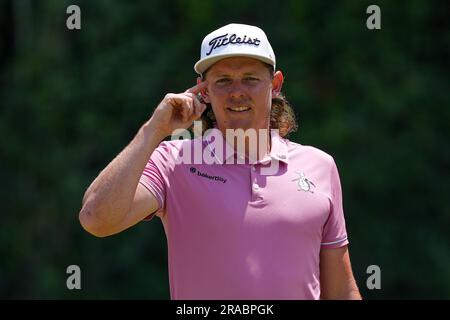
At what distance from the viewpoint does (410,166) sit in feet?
36.2

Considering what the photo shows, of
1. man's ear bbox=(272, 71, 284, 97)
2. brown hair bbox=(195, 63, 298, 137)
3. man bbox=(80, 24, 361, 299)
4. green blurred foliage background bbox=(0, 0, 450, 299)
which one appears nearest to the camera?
man bbox=(80, 24, 361, 299)

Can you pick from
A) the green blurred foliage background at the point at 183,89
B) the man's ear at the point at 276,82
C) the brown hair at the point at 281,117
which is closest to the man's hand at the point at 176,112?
the man's ear at the point at 276,82

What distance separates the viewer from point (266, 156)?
337 cm

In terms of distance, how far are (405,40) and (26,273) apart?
213 inches

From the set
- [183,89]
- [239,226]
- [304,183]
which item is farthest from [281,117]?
[183,89]

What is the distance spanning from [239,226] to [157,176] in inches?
13.0

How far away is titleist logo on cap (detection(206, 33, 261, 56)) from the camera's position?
10.7 ft

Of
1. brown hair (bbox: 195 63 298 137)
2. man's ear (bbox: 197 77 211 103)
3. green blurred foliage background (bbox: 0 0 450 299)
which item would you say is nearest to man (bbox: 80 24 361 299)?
man's ear (bbox: 197 77 211 103)

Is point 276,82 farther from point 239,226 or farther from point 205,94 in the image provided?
point 239,226

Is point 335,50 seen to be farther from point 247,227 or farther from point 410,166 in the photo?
point 247,227

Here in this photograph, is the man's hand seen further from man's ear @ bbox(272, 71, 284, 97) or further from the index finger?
man's ear @ bbox(272, 71, 284, 97)

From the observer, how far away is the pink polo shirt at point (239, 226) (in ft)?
10.1

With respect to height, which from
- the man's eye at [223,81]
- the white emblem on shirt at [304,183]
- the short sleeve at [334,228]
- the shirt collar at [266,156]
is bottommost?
the short sleeve at [334,228]

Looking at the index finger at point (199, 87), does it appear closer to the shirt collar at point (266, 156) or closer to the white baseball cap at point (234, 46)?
the white baseball cap at point (234, 46)
